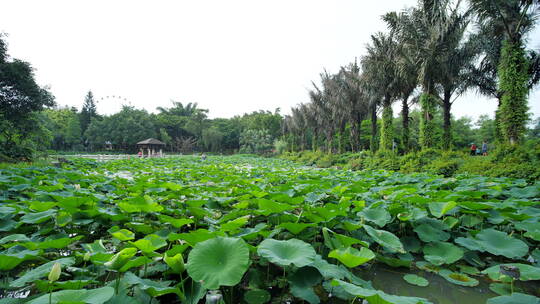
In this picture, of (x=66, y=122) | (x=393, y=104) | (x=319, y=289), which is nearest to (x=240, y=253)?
(x=319, y=289)

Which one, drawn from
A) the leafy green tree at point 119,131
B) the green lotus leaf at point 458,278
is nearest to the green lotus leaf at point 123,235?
the green lotus leaf at point 458,278

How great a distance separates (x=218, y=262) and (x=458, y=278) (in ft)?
4.51

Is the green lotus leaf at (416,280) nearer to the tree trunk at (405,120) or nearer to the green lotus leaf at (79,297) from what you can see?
the green lotus leaf at (79,297)

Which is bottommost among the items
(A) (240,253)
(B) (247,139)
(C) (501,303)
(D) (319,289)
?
(D) (319,289)

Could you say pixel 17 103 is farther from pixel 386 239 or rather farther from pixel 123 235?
pixel 386 239

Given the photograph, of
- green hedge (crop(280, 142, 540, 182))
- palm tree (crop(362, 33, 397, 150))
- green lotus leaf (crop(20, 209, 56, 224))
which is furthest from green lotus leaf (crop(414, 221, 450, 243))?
palm tree (crop(362, 33, 397, 150))

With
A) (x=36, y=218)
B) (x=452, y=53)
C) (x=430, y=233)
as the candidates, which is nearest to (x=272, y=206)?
(x=430, y=233)

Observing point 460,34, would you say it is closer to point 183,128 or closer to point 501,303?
point 501,303

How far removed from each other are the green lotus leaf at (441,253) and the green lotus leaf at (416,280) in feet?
0.49

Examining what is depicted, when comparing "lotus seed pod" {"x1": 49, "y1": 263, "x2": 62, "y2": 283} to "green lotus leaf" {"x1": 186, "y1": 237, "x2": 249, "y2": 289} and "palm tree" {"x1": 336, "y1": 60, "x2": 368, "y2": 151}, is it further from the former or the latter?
"palm tree" {"x1": 336, "y1": 60, "x2": 368, "y2": 151}

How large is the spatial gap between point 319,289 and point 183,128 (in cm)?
4856

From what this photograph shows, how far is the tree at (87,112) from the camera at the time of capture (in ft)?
146

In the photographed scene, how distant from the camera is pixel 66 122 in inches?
1645

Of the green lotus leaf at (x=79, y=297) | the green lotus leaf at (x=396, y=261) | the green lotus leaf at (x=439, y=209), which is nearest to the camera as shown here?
the green lotus leaf at (x=79, y=297)
